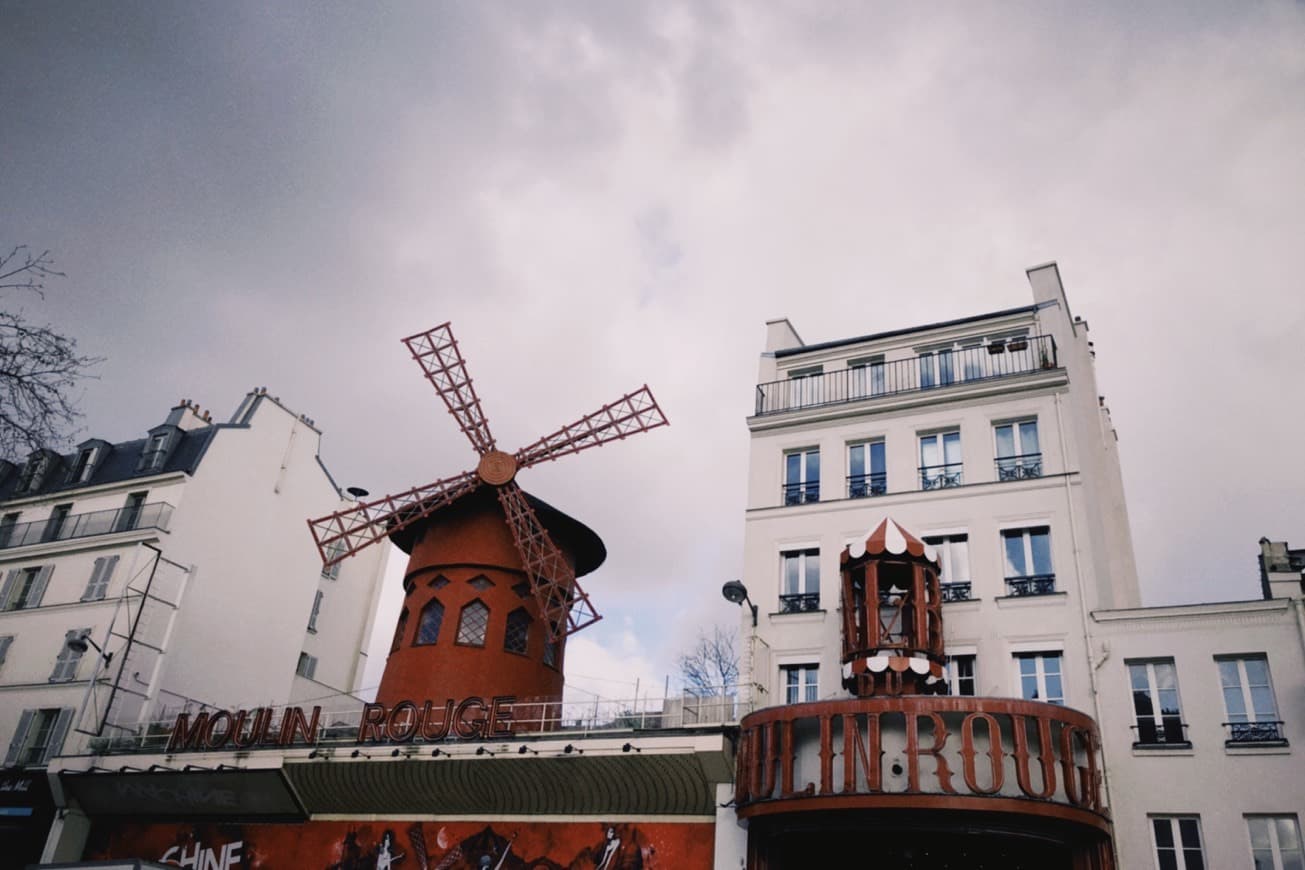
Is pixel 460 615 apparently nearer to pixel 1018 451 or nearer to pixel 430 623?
pixel 430 623

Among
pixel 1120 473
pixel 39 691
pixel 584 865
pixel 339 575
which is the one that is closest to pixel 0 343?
pixel 584 865

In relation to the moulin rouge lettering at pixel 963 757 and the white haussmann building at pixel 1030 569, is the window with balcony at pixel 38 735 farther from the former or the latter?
the moulin rouge lettering at pixel 963 757

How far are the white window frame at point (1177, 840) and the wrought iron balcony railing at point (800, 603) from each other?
5.08 m

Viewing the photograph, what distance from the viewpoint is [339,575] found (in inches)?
1058

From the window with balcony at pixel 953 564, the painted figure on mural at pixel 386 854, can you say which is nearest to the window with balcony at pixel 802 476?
the window with balcony at pixel 953 564

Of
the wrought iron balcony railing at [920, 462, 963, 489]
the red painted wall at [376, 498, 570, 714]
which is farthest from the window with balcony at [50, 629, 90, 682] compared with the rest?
the wrought iron balcony railing at [920, 462, 963, 489]

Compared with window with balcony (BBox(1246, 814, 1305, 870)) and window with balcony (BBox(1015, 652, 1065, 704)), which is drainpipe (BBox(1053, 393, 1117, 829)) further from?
window with balcony (BBox(1246, 814, 1305, 870))

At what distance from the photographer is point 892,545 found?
13.2 m

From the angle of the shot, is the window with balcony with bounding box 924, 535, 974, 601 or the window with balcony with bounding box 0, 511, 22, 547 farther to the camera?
the window with balcony with bounding box 0, 511, 22, 547

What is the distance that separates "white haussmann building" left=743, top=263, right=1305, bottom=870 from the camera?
1217 centimetres

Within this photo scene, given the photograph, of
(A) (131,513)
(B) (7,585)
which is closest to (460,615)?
(A) (131,513)

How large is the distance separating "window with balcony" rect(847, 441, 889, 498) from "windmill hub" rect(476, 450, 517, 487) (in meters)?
7.03

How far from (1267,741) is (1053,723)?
2.60 m

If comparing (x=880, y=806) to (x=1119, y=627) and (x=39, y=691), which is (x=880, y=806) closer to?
(x=1119, y=627)
